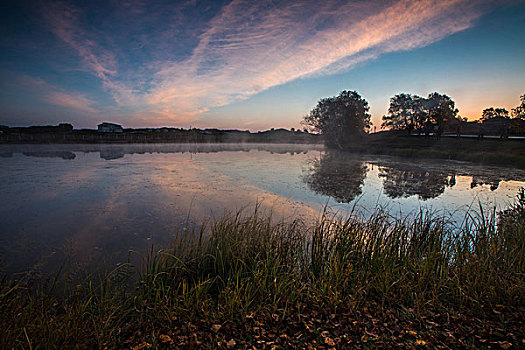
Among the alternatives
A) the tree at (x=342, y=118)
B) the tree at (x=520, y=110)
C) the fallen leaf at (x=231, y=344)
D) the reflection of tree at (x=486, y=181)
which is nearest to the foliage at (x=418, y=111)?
the tree at (x=342, y=118)

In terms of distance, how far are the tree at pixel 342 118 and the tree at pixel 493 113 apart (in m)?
35.2

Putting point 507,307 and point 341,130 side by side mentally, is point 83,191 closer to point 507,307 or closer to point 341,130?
point 507,307

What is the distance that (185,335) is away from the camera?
2893 millimetres

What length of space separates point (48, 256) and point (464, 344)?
7.37 m

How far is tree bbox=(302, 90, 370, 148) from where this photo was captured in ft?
157

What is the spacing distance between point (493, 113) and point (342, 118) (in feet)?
151

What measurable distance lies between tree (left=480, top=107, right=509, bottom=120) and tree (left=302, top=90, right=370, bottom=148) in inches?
1384

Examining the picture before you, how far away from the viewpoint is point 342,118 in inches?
1870

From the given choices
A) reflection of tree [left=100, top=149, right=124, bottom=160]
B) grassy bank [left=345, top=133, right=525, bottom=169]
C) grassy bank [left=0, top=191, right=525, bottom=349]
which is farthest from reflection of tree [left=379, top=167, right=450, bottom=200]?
reflection of tree [left=100, top=149, right=124, bottom=160]

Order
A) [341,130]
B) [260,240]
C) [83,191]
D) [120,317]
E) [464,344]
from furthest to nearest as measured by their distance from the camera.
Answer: [341,130]
[83,191]
[260,240]
[120,317]
[464,344]

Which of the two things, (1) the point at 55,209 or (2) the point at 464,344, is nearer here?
(2) the point at 464,344

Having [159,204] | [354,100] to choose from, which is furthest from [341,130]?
[159,204]

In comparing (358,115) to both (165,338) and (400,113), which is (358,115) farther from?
(165,338)

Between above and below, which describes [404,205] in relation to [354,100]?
below
